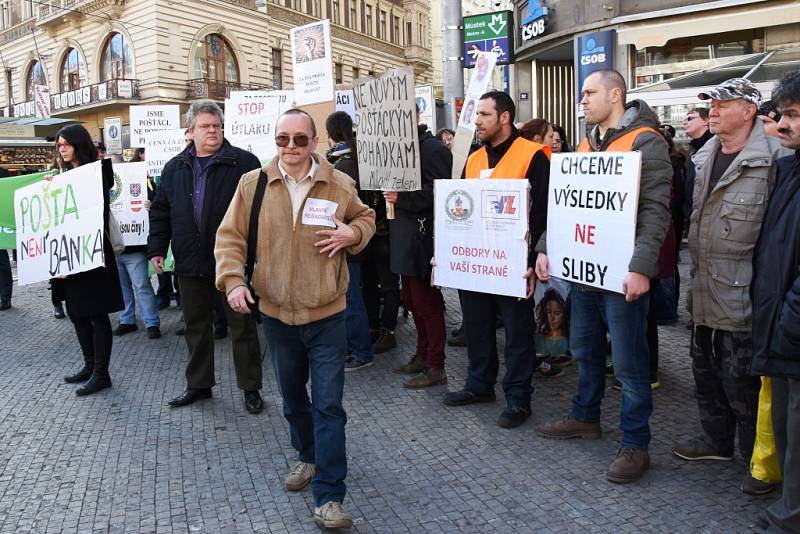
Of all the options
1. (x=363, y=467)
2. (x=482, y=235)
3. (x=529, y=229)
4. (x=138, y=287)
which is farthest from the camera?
(x=138, y=287)

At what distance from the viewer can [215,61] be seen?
37.6 metres

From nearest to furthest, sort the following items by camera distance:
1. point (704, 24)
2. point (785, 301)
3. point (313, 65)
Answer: point (785, 301), point (313, 65), point (704, 24)

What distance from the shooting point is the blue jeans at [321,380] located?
3289 mm

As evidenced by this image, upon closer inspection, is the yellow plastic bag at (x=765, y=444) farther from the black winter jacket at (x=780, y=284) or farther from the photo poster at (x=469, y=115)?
the photo poster at (x=469, y=115)

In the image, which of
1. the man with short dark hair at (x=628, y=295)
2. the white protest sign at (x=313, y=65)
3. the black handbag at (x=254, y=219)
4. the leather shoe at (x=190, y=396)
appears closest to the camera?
the black handbag at (x=254, y=219)

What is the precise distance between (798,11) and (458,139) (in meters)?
8.95

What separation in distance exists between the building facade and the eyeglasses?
3380 centimetres

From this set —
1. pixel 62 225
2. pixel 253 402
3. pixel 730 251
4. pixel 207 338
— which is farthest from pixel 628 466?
pixel 62 225

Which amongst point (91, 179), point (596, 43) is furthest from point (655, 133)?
point (596, 43)

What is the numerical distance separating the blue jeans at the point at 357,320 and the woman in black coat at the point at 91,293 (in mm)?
1805

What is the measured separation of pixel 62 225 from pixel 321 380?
11.0 ft

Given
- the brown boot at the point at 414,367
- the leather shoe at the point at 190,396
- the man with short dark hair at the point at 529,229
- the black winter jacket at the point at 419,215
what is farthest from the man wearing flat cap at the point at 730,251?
the leather shoe at the point at 190,396

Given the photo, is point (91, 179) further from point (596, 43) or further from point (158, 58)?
point (158, 58)

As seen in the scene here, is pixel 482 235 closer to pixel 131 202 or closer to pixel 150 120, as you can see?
pixel 131 202
